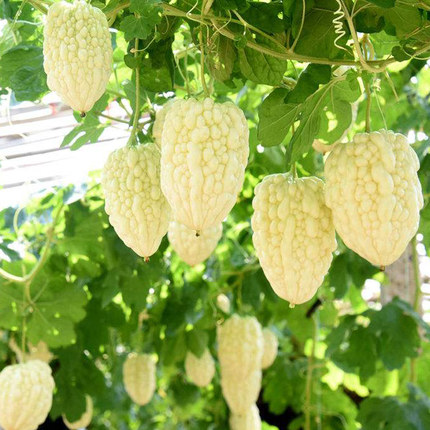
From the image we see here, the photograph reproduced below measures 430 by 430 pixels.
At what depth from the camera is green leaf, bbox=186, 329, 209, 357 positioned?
315 centimetres

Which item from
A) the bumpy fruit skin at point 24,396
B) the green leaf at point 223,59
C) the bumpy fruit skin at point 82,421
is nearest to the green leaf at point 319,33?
the green leaf at point 223,59

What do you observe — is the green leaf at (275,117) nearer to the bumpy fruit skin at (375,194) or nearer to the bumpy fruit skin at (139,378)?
the bumpy fruit skin at (375,194)

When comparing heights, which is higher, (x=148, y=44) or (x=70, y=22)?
(x=70, y=22)

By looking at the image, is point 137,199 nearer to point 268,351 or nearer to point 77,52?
point 77,52

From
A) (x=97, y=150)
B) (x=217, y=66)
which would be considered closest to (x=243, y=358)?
(x=97, y=150)

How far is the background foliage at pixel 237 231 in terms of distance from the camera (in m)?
1.40

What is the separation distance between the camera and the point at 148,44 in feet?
4.76

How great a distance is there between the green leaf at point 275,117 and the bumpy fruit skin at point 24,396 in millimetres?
1096

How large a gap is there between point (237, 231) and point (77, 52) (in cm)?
197

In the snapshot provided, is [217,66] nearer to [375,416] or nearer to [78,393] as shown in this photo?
[375,416]

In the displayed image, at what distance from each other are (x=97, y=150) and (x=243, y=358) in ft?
3.17

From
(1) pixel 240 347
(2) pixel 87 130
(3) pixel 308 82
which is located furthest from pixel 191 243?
(1) pixel 240 347

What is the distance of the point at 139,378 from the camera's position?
338 centimetres

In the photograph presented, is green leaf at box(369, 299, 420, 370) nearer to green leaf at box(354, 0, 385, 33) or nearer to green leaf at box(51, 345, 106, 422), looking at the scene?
green leaf at box(51, 345, 106, 422)
